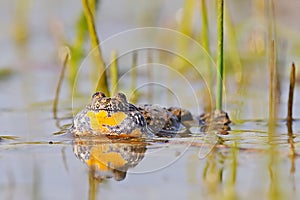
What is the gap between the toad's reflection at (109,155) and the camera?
3.32m

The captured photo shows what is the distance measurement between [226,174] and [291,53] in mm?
3658

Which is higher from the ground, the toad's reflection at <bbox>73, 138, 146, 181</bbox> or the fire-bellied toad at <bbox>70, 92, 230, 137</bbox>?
the fire-bellied toad at <bbox>70, 92, 230, 137</bbox>

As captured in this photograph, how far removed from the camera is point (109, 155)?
12.0 feet

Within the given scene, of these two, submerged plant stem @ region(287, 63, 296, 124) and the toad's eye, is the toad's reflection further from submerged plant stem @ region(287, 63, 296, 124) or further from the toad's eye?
submerged plant stem @ region(287, 63, 296, 124)

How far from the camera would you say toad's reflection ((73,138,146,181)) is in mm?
3321

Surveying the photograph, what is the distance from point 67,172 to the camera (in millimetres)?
3342

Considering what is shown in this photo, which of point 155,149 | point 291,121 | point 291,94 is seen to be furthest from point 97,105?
point 291,121

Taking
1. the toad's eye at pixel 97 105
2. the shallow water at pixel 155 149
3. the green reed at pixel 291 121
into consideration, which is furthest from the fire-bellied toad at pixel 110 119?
the green reed at pixel 291 121

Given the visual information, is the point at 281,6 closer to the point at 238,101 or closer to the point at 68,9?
the point at 68,9

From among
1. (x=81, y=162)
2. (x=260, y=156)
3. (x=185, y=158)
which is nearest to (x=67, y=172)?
(x=81, y=162)

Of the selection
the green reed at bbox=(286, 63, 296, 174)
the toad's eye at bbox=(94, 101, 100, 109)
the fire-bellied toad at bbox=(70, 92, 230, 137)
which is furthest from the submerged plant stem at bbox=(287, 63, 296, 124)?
the toad's eye at bbox=(94, 101, 100, 109)

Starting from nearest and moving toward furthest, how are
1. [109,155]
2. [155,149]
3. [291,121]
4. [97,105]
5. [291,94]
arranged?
1. [109,155]
2. [155,149]
3. [97,105]
4. [291,94]
5. [291,121]

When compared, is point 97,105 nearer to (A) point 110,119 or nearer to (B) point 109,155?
(A) point 110,119

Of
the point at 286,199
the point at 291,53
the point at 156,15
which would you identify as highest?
the point at 156,15
